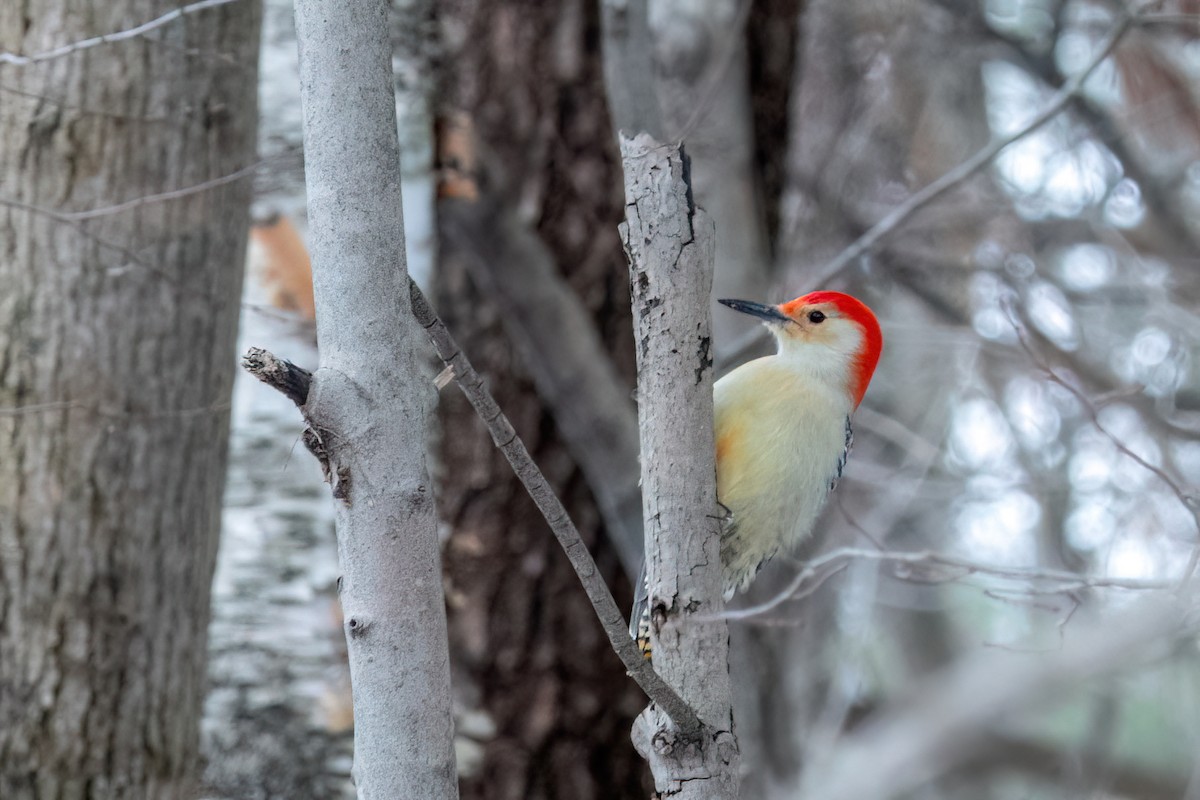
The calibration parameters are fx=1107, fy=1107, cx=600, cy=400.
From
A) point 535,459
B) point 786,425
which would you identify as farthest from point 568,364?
point 786,425

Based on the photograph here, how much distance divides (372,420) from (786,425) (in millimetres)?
1329

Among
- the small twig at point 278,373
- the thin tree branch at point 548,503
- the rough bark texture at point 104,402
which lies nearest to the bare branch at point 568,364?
the rough bark texture at point 104,402

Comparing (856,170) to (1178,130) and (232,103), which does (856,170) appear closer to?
(1178,130)

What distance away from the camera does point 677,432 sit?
1.45 metres

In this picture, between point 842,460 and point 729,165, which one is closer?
point 842,460

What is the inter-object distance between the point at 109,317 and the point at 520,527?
143 centimetres

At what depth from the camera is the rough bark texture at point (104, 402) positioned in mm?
2318

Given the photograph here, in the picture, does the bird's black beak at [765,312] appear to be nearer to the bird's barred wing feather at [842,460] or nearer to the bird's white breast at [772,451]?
the bird's white breast at [772,451]

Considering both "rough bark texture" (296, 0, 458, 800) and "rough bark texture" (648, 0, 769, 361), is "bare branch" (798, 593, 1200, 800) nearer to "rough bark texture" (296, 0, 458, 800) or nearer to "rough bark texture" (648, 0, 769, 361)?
"rough bark texture" (648, 0, 769, 361)

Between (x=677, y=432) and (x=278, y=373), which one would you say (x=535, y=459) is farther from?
(x=278, y=373)

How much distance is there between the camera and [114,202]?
7.99 feet

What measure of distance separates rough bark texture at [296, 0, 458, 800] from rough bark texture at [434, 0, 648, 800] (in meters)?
2.09

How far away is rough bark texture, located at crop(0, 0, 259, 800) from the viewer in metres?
2.32

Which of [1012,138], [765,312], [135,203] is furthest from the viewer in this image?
[1012,138]
